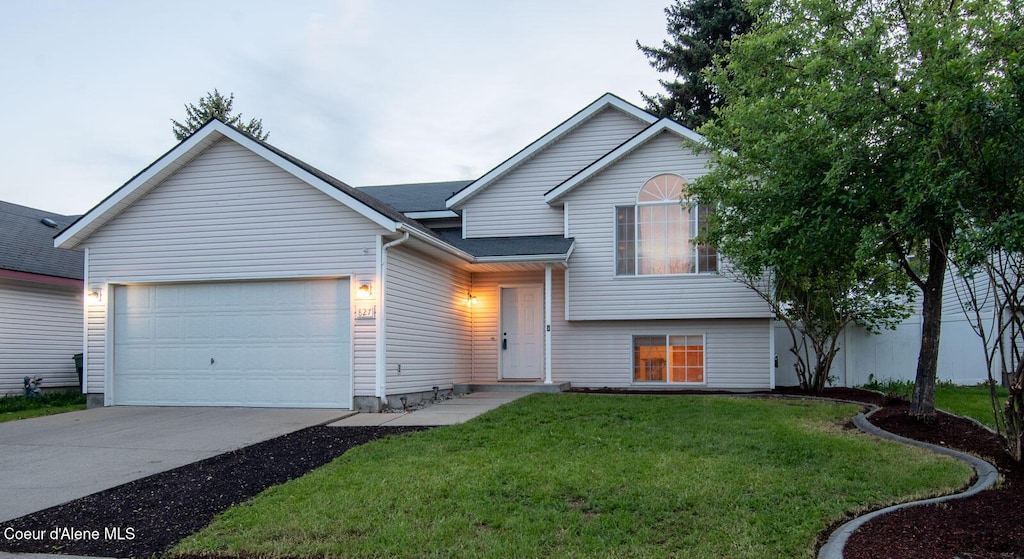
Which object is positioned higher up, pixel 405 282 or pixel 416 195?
pixel 416 195

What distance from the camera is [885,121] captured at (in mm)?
7352

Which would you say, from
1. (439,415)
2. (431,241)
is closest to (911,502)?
(439,415)

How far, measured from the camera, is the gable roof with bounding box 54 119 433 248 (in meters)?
11.6

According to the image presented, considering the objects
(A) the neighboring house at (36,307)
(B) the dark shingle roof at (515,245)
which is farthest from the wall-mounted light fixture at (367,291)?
(A) the neighboring house at (36,307)

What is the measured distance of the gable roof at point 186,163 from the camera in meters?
11.6

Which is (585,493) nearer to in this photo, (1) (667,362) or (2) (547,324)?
(2) (547,324)

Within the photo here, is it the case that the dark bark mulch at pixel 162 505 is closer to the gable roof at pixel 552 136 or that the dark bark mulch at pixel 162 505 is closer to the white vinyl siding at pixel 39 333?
the gable roof at pixel 552 136

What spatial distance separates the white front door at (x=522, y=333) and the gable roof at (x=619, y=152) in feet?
6.95

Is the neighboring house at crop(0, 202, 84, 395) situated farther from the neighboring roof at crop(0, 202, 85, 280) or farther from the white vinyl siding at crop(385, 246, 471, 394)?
the white vinyl siding at crop(385, 246, 471, 394)

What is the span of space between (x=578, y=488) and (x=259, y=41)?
14.4 m

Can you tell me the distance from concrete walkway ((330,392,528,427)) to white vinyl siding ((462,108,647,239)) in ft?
13.6

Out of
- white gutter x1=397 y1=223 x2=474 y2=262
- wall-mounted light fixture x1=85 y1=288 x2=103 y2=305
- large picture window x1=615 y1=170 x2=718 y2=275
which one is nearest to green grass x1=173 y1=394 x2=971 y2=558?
white gutter x1=397 y1=223 x2=474 y2=262

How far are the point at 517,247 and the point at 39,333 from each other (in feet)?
36.1

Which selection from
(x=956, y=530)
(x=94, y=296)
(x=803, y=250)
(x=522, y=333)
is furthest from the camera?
(x=522, y=333)
